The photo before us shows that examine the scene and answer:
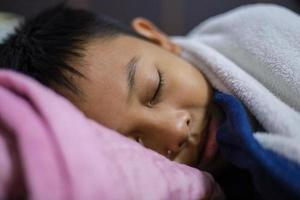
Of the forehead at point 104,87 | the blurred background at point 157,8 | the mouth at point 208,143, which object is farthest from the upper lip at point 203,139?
the blurred background at point 157,8

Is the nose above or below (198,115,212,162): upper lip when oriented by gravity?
above

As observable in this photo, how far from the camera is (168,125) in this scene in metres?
0.65

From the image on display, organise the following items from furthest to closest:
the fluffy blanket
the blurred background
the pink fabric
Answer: the blurred background → the fluffy blanket → the pink fabric

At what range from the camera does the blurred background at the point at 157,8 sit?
3.97ft

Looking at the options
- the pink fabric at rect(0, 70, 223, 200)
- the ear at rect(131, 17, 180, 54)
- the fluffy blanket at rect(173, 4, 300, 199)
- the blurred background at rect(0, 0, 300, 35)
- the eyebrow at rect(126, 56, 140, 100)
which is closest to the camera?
the pink fabric at rect(0, 70, 223, 200)

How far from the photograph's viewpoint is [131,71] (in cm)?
68

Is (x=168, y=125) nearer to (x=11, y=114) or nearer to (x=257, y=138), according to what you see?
(x=257, y=138)

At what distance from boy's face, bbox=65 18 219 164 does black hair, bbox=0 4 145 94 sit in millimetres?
25

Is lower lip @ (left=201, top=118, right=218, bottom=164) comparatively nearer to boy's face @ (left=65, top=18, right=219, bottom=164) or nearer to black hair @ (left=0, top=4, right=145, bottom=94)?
boy's face @ (left=65, top=18, right=219, bottom=164)

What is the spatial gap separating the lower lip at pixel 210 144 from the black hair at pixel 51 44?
0.24m

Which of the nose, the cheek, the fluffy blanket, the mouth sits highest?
the fluffy blanket

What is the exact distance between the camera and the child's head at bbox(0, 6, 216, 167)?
0.64 meters

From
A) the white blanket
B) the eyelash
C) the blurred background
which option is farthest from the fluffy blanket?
the blurred background

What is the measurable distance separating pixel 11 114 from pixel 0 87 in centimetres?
6
